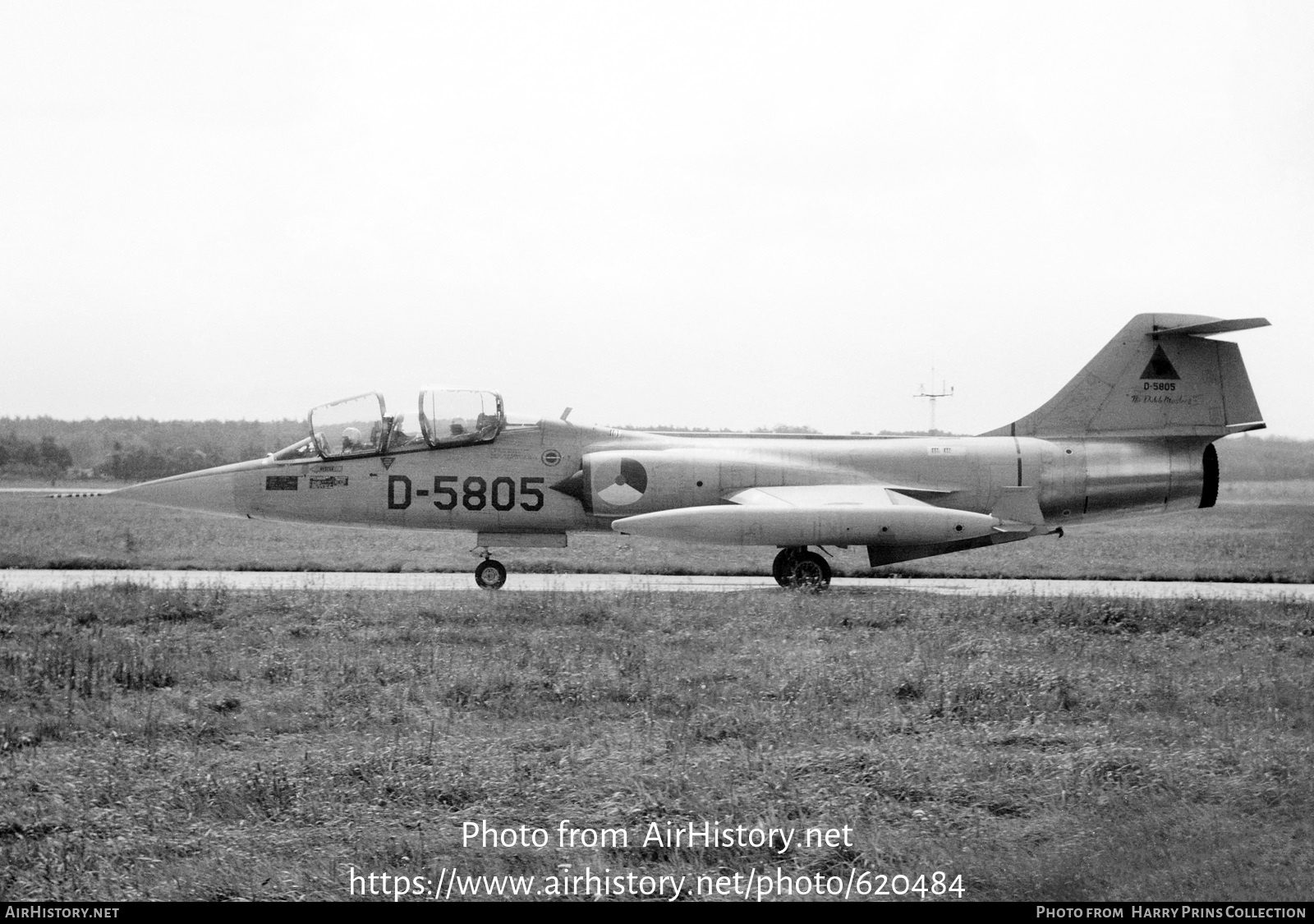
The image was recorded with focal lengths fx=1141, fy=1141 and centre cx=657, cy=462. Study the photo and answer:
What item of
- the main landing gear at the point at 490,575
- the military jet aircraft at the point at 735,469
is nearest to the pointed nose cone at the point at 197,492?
the military jet aircraft at the point at 735,469

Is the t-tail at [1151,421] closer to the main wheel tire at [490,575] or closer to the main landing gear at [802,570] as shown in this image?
the main landing gear at [802,570]

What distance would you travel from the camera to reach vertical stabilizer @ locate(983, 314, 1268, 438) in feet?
57.4

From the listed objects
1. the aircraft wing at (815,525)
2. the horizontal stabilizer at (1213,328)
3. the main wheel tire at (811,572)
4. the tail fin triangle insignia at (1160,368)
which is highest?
the horizontal stabilizer at (1213,328)

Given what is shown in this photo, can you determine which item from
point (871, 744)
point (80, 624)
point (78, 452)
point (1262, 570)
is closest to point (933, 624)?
point (871, 744)

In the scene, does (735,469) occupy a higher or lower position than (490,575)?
higher

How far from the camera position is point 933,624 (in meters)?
12.4

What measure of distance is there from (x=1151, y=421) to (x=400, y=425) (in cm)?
1146

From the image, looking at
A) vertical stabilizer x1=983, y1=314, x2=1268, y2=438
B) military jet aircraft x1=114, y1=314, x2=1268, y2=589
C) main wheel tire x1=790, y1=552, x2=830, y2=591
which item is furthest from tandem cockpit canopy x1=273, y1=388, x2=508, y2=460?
vertical stabilizer x1=983, y1=314, x2=1268, y2=438

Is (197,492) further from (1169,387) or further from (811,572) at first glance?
(1169,387)

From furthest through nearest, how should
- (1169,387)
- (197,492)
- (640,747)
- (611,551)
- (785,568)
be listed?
1. (611,551)
2. (1169,387)
3. (197,492)
4. (785,568)
5. (640,747)

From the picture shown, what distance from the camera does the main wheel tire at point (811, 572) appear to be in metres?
16.4

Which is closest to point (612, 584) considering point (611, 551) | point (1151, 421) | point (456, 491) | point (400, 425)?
point (456, 491)

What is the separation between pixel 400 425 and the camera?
1708 centimetres

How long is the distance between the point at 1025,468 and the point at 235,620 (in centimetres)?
1146
